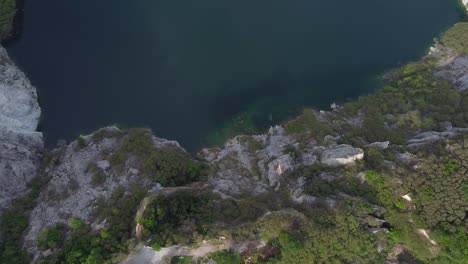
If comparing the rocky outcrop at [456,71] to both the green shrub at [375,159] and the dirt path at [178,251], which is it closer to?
the green shrub at [375,159]

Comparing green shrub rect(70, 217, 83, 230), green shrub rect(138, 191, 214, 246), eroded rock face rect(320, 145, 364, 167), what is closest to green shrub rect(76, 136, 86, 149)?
green shrub rect(70, 217, 83, 230)

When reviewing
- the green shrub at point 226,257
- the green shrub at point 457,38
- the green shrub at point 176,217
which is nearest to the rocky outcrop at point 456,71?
the green shrub at point 457,38

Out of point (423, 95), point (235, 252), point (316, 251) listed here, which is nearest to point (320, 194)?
point (316, 251)

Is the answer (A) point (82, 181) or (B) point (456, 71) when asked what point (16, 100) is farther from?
(B) point (456, 71)

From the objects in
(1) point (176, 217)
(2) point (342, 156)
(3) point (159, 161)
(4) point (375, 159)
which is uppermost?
(3) point (159, 161)

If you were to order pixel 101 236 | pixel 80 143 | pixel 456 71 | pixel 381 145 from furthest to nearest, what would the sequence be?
pixel 456 71 → pixel 80 143 → pixel 381 145 → pixel 101 236

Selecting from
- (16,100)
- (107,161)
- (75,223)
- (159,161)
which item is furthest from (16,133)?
(159,161)
